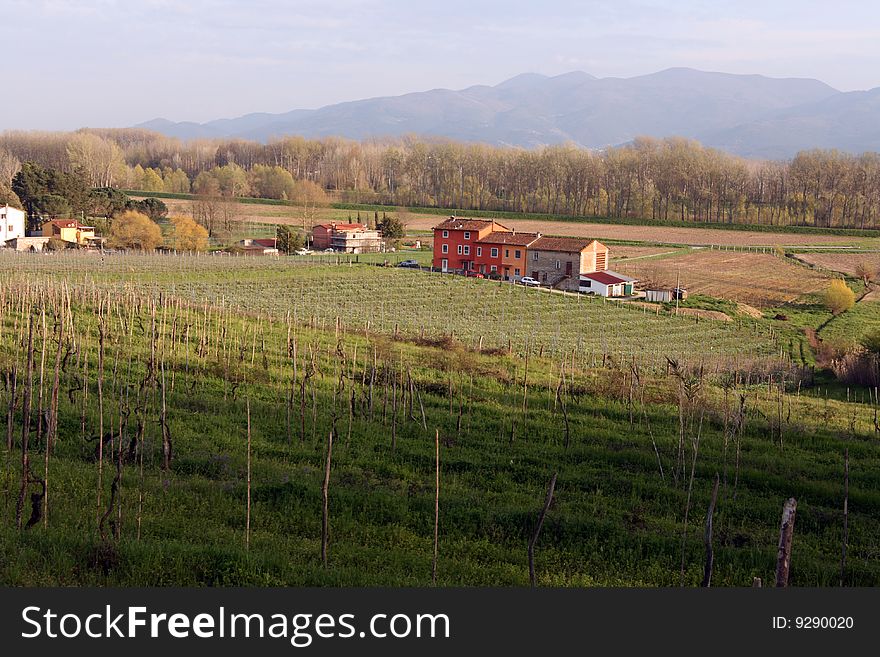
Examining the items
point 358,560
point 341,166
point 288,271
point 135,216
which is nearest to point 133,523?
point 358,560

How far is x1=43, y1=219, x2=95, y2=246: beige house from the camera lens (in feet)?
180

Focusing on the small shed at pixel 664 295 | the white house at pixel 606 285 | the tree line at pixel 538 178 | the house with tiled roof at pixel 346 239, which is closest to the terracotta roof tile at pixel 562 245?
the white house at pixel 606 285

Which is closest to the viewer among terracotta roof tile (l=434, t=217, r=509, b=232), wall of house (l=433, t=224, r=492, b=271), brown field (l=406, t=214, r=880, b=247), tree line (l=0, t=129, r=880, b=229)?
wall of house (l=433, t=224, r=492, b=271)

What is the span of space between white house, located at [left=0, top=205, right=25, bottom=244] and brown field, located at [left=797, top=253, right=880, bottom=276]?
52.7 metres

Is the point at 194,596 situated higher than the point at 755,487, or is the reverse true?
the point at 194,596

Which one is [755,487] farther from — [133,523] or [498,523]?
[133,523]

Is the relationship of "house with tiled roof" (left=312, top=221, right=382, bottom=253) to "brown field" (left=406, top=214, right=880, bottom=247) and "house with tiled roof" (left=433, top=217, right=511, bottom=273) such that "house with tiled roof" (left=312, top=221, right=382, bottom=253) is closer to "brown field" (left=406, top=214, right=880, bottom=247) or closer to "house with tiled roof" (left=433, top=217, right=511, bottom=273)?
"house with tiled roof" (left=433, top=217, right=511, bottom=273)

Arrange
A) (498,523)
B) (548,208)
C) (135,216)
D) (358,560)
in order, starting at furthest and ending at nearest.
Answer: (548,208)
(135,216)
(498,523)
(358,560)

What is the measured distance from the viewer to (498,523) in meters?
9.48

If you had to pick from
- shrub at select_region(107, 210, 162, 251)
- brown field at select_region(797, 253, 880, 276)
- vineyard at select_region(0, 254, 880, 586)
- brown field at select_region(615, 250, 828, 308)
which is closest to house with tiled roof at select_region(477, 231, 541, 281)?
brown field at select_region(615, 250, 828, 308)

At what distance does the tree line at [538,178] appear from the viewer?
9056cm

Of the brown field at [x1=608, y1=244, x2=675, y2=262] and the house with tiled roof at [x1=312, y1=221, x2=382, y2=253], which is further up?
the house with tiled roof at [x1=312, y1=221, x2=382, y2=253]

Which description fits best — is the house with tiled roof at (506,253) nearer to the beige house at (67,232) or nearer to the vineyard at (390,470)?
the beige house at (67,232)

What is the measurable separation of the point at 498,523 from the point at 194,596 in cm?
420
